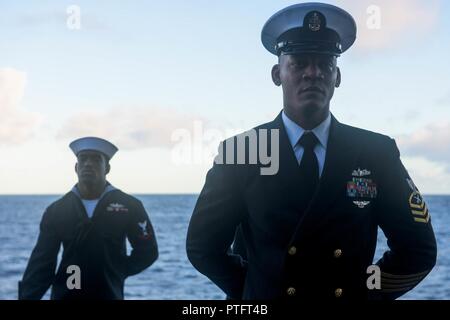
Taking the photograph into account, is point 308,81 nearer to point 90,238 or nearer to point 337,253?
point 337,253

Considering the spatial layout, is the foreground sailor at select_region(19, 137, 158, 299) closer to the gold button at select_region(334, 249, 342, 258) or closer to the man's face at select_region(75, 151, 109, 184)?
the man's face at select_region(75, 151, 109, 184)

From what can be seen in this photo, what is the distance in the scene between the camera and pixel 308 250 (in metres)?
3.62

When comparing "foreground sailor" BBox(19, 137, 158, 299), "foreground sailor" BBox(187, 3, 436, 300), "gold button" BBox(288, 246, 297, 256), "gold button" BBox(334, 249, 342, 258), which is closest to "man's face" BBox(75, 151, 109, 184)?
"foreground sailor" BBox(19, 137, 158, 299)

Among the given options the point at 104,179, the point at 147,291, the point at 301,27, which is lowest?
the point at 147,291

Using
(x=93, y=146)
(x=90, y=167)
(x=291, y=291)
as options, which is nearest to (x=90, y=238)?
(x=90, y=167)

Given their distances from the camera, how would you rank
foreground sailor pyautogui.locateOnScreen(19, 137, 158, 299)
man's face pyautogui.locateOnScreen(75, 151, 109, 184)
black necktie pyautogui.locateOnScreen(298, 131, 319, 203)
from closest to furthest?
black necktie pyautogui.locateOnScreen(298, 131, 319, 203) → foreground sailor pyautogui.locateOnScreen(19, 137, 158, 299) → man's face pyautogui.locateOnScreen(75, 151, 109, 184)

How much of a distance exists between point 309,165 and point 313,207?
0.23m

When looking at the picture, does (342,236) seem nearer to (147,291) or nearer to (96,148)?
(96,148)

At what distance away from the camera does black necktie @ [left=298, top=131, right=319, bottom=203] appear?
3.69 metres

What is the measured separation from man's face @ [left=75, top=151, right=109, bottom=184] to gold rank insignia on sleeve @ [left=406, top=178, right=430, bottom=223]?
11.1 ft

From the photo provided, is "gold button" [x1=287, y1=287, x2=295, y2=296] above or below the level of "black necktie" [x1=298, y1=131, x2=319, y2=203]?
below

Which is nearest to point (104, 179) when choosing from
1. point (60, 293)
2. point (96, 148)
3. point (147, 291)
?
→ point (96, 148)

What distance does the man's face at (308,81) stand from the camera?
358cm
